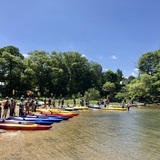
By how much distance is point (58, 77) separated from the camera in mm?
83125

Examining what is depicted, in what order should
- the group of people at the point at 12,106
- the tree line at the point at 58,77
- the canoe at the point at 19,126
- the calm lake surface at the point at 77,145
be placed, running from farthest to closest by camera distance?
the tree line at the point at 58,77
the group of people at the point at 12,106
the canoe at the point at 19,126
the calm lake surface at the point at 77,145

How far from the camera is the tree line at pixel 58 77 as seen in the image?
7369cm

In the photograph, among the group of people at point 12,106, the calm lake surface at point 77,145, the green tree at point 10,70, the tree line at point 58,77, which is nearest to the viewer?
the calm lake surface at point 77,145

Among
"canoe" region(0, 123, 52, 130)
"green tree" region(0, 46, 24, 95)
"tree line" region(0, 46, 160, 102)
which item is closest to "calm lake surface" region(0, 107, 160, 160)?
"canoe" region(0, 123, 52, 130)

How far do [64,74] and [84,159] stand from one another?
7752 cm

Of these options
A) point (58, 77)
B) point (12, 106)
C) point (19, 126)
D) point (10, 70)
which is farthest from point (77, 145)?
point (58, 77)

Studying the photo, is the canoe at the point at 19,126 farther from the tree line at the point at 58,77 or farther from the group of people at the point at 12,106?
the tree line at the point at 58,77

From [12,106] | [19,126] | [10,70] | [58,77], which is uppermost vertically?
[10,70]

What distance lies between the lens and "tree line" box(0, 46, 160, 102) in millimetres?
73694

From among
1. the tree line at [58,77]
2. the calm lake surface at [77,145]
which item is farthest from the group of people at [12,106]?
the tree line at [58,77]

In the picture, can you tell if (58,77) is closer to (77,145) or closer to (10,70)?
(10,70)

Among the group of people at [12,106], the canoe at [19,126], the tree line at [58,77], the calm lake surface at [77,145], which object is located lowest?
the calm lake surface at [77,145]

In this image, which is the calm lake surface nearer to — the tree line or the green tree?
the tree line

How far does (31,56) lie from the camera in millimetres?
82000
